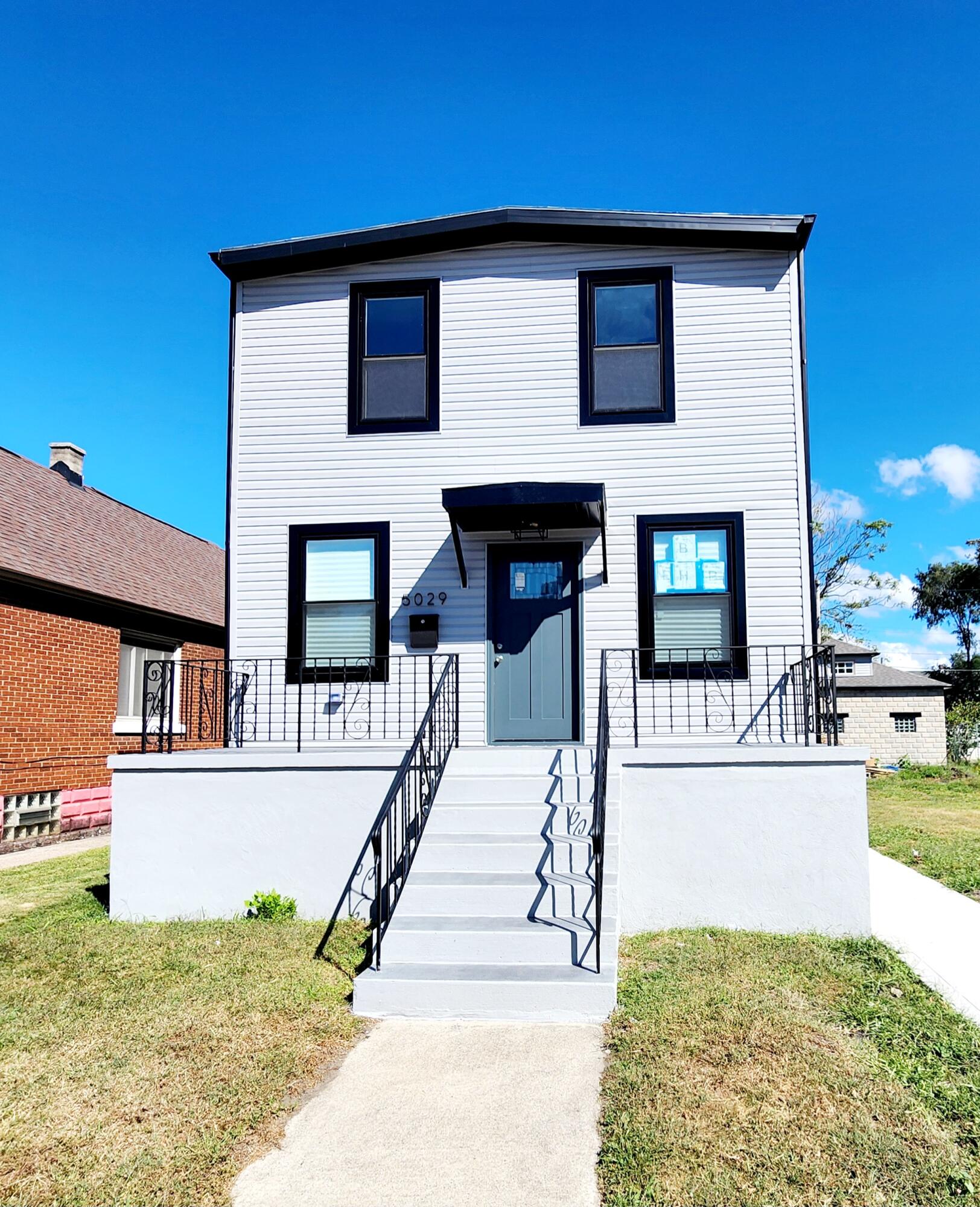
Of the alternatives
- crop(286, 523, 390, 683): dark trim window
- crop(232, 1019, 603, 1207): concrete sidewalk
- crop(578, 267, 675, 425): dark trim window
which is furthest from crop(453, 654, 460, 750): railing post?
crop(232, 1019, 603, 1207): concrete sidewalk

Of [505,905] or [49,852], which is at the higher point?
[505,905]

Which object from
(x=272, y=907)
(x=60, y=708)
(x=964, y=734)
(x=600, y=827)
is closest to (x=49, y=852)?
(x=60, y=708)

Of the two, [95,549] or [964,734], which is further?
[964,734]

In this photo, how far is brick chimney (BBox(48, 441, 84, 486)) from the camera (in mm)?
17641

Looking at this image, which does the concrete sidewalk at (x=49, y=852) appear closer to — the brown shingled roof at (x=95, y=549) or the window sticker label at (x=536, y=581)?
the brown shingled roof at (x=95, y=549)

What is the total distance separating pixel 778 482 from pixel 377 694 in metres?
4.54

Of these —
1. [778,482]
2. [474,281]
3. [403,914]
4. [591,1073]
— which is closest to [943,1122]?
[591,1073]

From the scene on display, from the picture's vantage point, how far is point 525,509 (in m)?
8.48

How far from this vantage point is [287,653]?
930cm

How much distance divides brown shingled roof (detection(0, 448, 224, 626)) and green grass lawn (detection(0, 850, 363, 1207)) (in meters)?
6.84

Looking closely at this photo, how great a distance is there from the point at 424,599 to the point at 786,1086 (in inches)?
231

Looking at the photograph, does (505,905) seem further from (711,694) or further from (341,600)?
(341,600)

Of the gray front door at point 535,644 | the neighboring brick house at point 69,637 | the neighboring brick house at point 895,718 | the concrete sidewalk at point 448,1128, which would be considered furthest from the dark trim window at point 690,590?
the neighboring brick house at point 895,718

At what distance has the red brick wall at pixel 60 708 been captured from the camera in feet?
39.7
